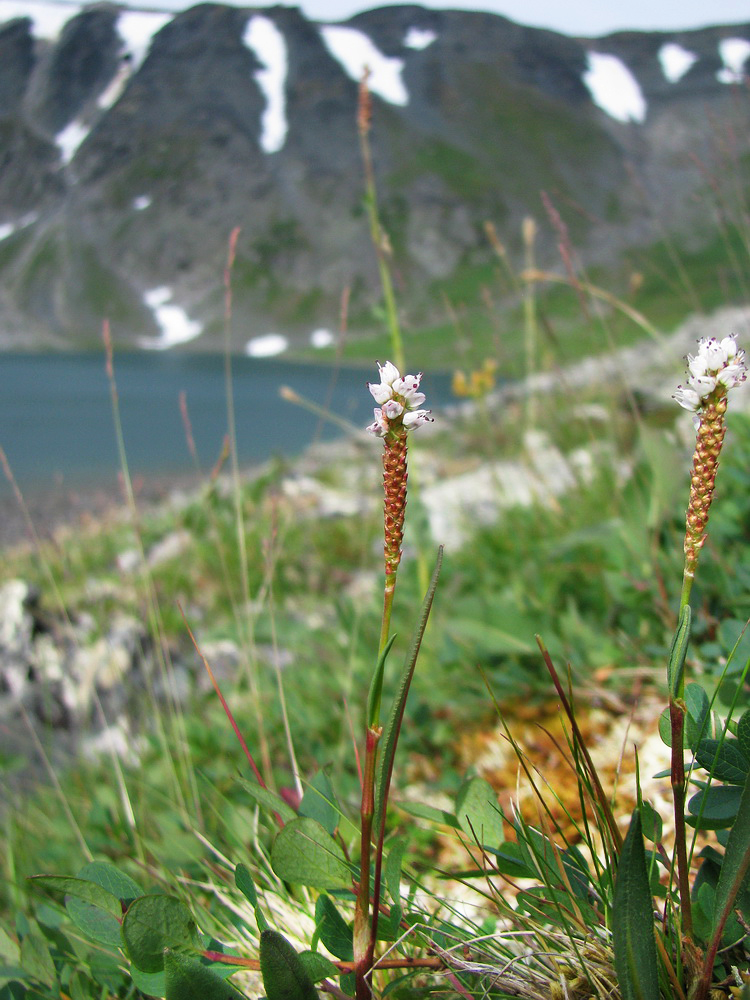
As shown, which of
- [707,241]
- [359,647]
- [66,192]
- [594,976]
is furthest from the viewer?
[66,192]

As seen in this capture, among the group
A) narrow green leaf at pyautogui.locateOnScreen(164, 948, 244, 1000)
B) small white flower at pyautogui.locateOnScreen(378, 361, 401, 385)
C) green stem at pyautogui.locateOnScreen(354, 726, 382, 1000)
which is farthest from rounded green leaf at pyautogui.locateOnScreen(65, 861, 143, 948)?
small white flower at pyautogui.locateOnScreen(378, 361, 401, 385)

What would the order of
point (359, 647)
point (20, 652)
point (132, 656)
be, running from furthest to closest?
1. point (132, 656)
2. point (20, 652)
3. point (359, 647)

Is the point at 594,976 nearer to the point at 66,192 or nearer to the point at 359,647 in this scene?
the point at 359,647

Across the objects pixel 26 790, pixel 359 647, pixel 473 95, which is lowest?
pixel 26 790

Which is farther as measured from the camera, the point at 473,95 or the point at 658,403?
the point at 473,95

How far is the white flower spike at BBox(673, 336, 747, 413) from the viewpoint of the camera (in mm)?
509

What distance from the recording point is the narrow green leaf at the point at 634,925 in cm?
56

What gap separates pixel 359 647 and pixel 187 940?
145 cm

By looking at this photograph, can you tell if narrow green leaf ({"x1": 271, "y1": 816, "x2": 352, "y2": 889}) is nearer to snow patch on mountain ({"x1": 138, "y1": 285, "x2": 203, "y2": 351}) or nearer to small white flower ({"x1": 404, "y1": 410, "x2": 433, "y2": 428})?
small white flower ({"x1": 404, "y1": 410, "x2": 433, "y2": 428})

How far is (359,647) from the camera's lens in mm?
2139

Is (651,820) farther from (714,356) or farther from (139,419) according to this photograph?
(139,419)

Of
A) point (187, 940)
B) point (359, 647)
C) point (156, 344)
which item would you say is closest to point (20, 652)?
point (359, 647)

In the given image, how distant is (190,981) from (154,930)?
8 cm

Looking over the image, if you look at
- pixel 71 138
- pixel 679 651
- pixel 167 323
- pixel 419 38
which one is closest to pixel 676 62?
pixel 419 38
